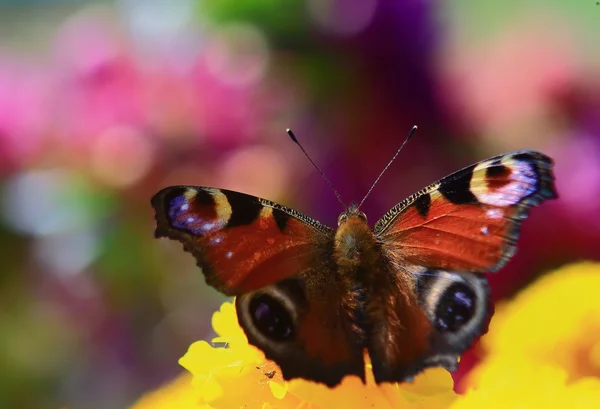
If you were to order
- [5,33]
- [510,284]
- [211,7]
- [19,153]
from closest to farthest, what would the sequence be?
[510,284] < [19,153] < [211,7] < [5,33]

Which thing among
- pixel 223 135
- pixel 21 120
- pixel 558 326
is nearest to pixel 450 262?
pixel 558 326

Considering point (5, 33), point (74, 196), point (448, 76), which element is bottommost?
point (448, 76)

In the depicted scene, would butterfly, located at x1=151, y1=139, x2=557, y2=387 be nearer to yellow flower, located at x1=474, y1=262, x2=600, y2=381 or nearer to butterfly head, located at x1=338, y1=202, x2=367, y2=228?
butterfly head, located at x1=338, y1=202, x2=367, y2=228

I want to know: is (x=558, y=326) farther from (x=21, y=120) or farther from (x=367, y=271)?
(x=21, y=120)

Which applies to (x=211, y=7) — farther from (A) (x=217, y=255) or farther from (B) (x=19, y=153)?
(A) (x=217, y=255)

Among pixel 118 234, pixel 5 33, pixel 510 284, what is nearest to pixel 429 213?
pixel 510 284

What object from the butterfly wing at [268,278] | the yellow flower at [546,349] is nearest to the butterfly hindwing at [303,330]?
the butterfly wing at [268,278]
